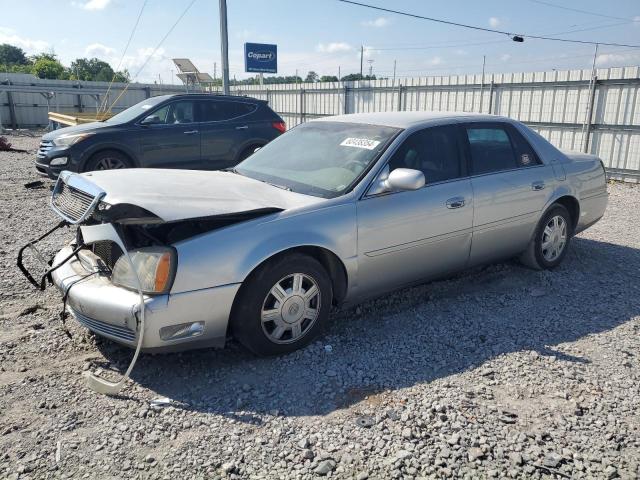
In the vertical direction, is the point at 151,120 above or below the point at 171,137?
above

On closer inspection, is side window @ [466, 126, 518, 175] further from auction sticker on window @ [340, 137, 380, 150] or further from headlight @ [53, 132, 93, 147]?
headlight @ [53, 132, 93, 147]

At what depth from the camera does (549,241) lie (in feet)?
18.0

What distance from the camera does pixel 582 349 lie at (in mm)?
3938

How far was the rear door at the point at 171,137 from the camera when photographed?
948 cm

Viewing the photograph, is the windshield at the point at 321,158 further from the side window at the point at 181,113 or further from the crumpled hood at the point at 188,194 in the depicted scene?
the side window at the point at 181,113

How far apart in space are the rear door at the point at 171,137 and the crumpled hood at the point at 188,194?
5427mm

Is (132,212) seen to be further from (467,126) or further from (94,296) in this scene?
(467,126)

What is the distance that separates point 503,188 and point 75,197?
3545 millimetres

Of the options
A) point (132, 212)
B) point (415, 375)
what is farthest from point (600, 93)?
point (132, 212)

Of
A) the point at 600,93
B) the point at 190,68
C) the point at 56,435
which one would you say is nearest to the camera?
the point at 56,435

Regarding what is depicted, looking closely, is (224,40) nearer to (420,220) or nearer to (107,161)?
(107,161)

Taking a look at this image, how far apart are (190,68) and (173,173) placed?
20.0 m

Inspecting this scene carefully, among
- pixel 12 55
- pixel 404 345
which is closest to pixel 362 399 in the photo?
pixel 404 345

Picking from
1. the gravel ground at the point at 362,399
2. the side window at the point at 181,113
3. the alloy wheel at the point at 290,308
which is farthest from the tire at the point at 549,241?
the side window at the point at 181,113
